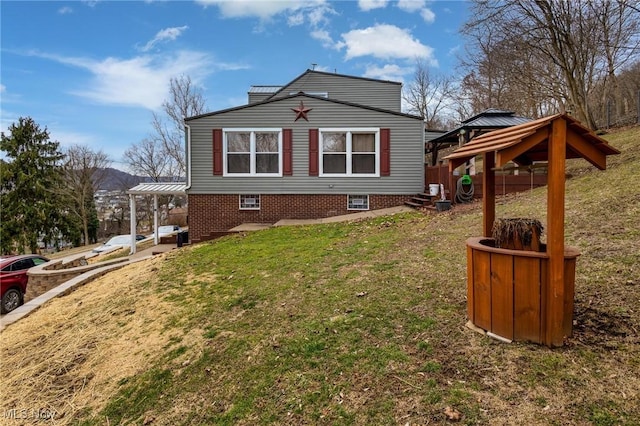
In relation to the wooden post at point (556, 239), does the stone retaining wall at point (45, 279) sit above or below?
below

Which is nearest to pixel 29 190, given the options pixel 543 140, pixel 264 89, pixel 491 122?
pixel 264 89

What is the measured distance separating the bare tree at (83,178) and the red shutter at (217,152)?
2491cm

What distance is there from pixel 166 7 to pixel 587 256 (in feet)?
53.6

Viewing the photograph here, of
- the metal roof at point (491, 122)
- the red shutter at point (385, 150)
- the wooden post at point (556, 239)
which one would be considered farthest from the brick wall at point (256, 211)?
the wooden post at point (556, 239)

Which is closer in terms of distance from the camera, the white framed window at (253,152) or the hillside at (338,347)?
the hillside at (338,347)

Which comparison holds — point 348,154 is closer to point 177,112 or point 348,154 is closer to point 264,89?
point 264,89

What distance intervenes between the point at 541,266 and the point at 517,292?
0.30m

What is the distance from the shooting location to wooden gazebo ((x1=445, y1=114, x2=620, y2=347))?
3072 mm

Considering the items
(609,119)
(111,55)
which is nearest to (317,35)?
(111,55)

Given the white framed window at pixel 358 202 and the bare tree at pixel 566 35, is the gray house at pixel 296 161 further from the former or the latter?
the bare tree at pixel 566 35

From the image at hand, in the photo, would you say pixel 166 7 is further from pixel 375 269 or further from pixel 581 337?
pixel 581 337

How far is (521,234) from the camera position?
3336mm

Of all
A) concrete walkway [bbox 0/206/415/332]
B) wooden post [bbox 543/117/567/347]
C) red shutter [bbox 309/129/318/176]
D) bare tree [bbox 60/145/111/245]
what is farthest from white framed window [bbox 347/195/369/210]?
bare tree [bbox 60/145/111/245]

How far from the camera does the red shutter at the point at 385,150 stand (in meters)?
13.4
